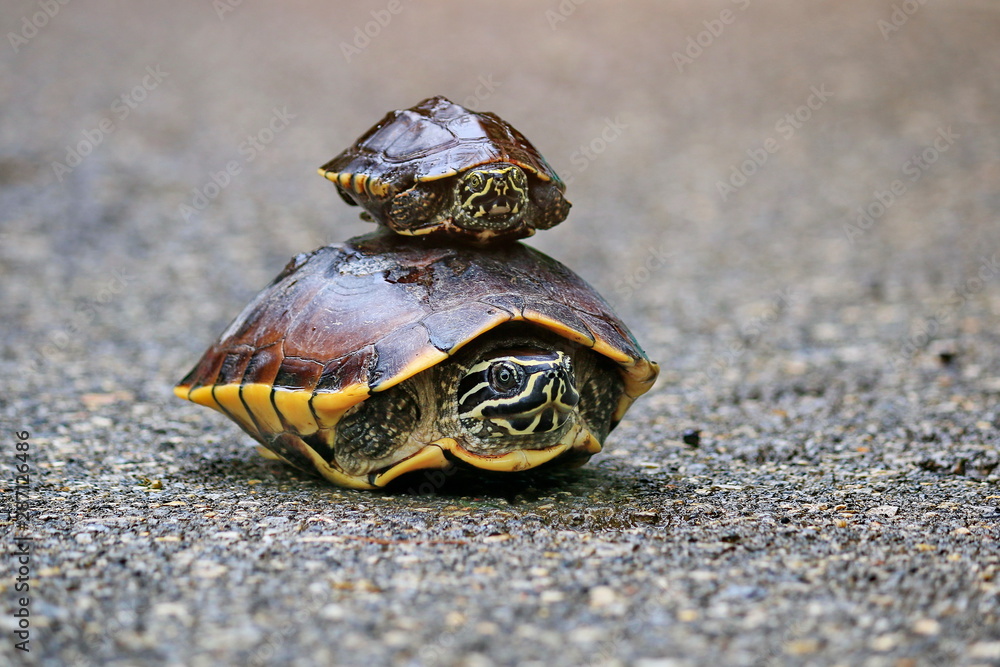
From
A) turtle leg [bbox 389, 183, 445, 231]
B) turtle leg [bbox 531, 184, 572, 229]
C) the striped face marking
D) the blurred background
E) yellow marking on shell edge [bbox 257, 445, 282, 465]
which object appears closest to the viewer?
the striped face marking

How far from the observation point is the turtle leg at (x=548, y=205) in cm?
382

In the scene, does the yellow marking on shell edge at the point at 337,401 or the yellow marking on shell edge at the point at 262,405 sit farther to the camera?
the yellow marking on shell edge at the point at 262,405

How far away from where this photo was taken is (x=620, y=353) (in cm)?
373

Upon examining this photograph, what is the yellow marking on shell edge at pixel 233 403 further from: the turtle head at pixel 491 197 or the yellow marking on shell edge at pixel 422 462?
the turtle head at pixel 491 197

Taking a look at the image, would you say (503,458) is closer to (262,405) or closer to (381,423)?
(381,423)

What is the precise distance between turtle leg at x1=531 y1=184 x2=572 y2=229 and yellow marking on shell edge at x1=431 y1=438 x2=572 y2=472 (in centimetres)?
92

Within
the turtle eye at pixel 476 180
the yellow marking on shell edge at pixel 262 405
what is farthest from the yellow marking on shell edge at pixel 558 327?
the yellow marking on shell edge at pixel 262 405

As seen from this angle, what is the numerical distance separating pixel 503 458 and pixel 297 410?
0.80 m

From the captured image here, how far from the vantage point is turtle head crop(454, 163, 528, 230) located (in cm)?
359

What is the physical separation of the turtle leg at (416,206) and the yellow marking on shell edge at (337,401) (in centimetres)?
72

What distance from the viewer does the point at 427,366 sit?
133 inches

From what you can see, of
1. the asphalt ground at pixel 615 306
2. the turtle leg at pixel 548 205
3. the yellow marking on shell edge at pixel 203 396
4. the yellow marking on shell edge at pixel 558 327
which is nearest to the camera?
the asphalt ground at pixel 615 306

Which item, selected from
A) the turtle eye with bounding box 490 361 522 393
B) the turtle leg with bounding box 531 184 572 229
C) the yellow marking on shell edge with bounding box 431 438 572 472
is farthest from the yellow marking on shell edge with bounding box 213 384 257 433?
the turtle leg with bounding box 531 184 572 229

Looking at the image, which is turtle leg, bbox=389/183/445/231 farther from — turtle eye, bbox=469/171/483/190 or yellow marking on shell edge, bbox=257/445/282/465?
yellow marking on shell edge, bbox=257/445/282/465
